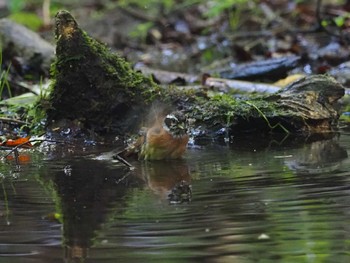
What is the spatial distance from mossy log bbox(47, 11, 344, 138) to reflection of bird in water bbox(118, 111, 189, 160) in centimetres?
92

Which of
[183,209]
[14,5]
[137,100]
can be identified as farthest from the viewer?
[14,5]

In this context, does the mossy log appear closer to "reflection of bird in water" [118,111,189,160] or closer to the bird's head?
"reflection of bird in water" [118,111,189,160]

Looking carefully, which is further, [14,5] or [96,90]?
[14,5]

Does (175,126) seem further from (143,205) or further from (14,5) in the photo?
(14,5)

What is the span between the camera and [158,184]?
11.0ft

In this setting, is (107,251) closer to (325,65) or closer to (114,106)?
(114,106)

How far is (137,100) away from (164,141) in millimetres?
1181

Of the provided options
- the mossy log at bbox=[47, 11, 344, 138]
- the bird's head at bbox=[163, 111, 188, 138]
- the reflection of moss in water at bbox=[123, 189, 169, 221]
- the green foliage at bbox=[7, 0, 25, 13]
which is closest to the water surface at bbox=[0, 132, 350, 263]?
the reflection of moss in water at bbox=[123, 189, 169, 221]

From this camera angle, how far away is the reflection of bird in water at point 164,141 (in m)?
3.85

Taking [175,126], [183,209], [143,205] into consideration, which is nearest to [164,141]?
[175,126]

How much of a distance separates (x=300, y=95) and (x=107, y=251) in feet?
10.2

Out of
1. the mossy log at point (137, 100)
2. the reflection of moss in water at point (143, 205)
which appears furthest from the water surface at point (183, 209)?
the mossy log at point (137, 100)

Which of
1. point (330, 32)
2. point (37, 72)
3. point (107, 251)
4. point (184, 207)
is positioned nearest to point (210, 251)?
point (107, 251)

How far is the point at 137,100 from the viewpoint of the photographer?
16.6ft
